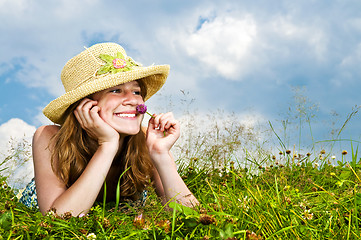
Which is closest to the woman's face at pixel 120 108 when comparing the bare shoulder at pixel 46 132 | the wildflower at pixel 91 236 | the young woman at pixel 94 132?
the young woman at pixel 94 132

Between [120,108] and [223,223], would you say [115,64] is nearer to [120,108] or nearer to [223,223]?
[120,108]

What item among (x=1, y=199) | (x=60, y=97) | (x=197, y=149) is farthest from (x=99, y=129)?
(x=197, y=149)

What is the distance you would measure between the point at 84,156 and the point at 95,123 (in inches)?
27.8

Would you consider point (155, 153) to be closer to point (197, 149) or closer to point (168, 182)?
point (168, 182)

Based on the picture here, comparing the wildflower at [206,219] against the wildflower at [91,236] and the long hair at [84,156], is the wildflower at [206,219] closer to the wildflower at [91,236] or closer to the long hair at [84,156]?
the wildflower at [91,236]

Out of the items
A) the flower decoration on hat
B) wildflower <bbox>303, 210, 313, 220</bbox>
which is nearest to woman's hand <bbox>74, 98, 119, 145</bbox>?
the flower decoration on hat

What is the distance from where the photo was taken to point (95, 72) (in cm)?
376

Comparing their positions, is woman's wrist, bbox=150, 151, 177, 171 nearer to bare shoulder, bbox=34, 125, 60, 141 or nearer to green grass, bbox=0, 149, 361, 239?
green grass, bbox=0, 149, 361, 239

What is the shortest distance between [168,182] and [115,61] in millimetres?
1296

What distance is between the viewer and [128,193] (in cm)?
439

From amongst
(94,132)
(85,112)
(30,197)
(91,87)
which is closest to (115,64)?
(91,87)

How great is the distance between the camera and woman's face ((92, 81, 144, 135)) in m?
3.57

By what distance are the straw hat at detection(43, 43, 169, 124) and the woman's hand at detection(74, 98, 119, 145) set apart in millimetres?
114

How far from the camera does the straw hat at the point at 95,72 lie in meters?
3.57
